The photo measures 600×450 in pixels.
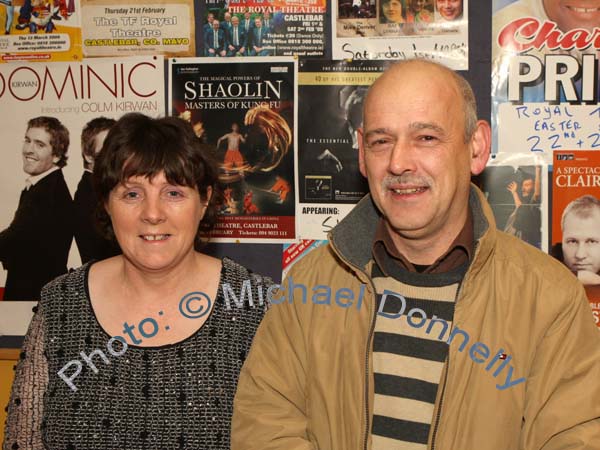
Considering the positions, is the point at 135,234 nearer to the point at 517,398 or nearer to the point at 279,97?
the point at 279,97

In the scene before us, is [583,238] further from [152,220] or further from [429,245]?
[152,220]

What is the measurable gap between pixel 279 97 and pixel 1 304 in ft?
3.82

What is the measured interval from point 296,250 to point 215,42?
0.71 metres

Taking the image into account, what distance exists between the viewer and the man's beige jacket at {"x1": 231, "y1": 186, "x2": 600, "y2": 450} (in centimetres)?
122

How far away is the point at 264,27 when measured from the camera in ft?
6.70

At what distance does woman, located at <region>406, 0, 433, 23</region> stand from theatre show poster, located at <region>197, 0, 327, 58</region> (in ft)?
0.85

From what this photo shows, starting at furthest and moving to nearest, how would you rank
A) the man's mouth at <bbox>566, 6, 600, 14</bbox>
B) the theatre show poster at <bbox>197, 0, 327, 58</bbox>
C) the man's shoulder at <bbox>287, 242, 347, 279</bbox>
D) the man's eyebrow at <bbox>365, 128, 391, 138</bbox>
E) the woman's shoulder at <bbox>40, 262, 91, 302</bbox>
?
the theatre show poster at <bbox>197, 0, 327, 58</bbox>, the man's mouth at <bbox>566, 6, 600, 14</bbox>, the woman's shoulder at <bbox>40, 262, 91, 302</bbox>, the man's shoulder at <bbox>287, 242, 347, 279</bbox>, the man's eyebrow at <bbox>365, 128, 391, 138</bbox>

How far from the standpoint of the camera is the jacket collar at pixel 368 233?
1.30m

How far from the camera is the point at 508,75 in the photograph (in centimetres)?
197

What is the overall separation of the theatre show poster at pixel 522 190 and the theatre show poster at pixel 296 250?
549 mm

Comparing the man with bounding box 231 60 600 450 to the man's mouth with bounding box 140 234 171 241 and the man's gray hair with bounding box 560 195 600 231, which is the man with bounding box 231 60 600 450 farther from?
the man's gray hair with bounding box 560 195 600 231

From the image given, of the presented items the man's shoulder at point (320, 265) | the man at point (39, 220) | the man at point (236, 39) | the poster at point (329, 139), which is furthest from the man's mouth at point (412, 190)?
the man at point (39, 220)

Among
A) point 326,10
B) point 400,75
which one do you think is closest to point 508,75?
point 326,10

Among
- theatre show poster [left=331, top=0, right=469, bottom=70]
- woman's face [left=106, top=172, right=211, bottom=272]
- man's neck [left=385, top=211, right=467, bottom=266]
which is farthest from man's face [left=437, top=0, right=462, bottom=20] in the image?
woman's face [left=106, top=172, right=211, bottom=272]
